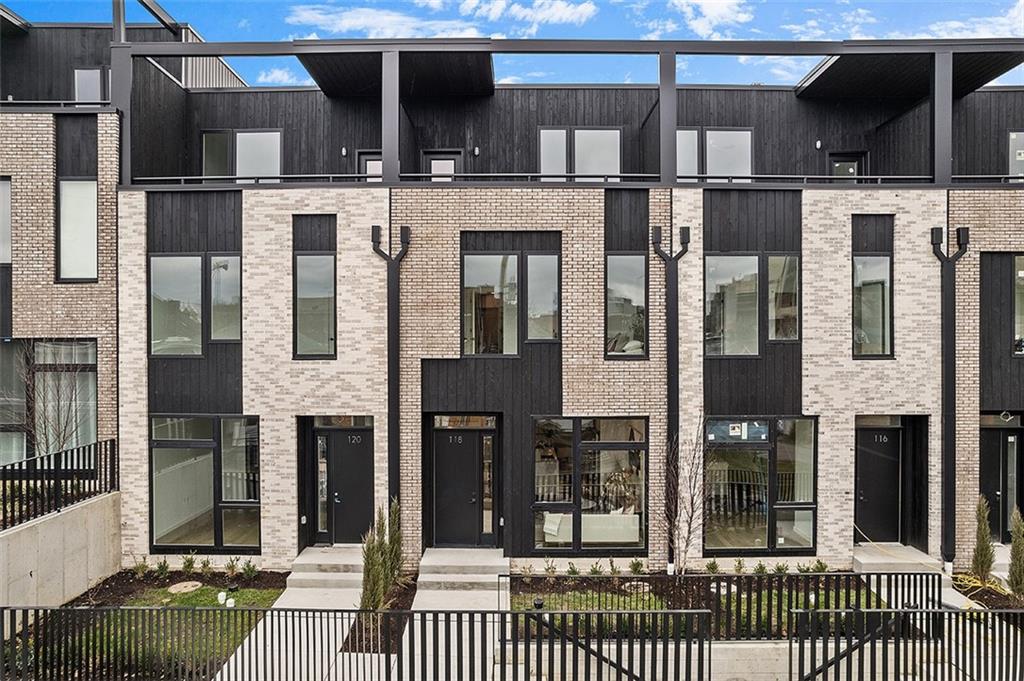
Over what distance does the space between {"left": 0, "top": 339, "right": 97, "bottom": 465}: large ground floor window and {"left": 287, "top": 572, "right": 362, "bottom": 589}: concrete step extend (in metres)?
4.81

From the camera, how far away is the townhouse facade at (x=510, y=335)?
10766mm

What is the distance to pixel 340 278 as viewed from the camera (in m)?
10.8

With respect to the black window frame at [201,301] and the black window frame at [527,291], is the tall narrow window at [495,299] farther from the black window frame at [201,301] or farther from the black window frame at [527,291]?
the black window frame at [201,301]

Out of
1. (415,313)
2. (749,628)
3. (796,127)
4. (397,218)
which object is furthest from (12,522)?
(796,127)

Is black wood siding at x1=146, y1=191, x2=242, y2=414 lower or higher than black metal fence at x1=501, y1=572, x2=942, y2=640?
higher

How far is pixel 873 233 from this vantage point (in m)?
11.0

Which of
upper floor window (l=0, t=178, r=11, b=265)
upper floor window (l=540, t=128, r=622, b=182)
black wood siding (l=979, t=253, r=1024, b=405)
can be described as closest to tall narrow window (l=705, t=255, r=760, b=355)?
upper floor window (l=540, t=128, r=622, b=182)

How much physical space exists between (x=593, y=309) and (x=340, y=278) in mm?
4529

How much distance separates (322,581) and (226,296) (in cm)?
530

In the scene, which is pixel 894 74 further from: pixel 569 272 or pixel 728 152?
pixel 569 272

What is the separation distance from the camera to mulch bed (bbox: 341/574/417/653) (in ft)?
23.5

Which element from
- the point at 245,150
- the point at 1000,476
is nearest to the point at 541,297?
the point at 245,150

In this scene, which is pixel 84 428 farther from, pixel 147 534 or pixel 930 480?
pixel 930 480

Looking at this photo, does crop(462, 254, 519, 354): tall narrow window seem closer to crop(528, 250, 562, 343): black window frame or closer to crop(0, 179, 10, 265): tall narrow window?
crop(528, 250, 562, 343): black window frame
